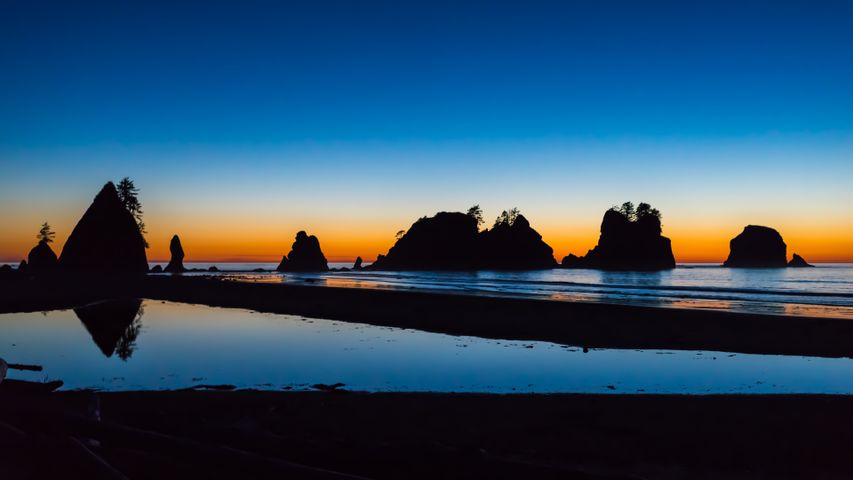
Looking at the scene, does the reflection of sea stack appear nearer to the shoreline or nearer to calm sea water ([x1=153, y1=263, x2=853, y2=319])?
the shoreline

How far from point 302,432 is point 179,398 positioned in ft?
10.5

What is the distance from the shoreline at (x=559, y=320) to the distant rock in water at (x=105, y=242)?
65.0 metres

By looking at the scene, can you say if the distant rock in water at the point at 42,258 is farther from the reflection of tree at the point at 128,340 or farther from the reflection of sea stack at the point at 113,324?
the reflection of tree at the point at 128,340

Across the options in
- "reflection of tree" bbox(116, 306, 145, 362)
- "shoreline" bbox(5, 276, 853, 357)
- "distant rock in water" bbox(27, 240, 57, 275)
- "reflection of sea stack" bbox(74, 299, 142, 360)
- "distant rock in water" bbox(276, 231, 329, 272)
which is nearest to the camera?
"reflection of tree" bbox(116, 306, 145, 362)

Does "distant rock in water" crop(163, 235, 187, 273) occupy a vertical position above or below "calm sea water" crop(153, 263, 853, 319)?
above

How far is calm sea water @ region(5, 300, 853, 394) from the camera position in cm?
1180

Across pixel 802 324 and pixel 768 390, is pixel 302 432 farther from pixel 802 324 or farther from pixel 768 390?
pixel 802 324

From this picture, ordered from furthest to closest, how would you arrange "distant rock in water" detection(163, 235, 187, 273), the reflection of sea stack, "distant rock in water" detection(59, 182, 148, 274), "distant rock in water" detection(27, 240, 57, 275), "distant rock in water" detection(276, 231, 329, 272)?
1. "distant rock in water" detection(276, 231, 329, 272)
2. "distant rock in water" detection(163, 235, 187, 273)
3. "distant rock in water" detection(27, 240, 57, 275)
4. "distant rock in water" detection(59, 182, 148, 274)
5. the reflection of sea stack

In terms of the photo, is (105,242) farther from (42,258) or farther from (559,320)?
(559,320)

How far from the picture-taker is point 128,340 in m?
17.8

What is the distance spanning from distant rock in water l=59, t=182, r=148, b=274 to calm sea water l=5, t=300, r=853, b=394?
86.0m

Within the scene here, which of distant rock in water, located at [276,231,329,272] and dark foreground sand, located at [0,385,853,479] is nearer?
dark foreground sand, located at [0,385,853,479]

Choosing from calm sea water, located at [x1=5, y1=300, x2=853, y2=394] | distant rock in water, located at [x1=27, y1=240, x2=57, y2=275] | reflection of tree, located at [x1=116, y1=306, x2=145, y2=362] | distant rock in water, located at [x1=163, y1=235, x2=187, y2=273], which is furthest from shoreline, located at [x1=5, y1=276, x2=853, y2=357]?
distant rock in water, located at [x1=163, y1=235, x2=187, y2=273]

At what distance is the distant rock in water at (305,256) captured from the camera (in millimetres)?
191625
